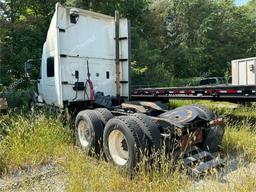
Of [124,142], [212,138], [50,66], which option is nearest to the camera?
[124,142]

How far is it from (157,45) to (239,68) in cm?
1870

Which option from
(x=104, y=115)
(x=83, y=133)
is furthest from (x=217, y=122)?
(x=83, y=133)

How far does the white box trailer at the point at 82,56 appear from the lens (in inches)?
314

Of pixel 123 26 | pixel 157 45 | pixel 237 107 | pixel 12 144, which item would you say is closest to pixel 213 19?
pixel 157 45

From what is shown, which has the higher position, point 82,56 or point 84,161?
point 82,56

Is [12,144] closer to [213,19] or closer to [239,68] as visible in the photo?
[239,68]

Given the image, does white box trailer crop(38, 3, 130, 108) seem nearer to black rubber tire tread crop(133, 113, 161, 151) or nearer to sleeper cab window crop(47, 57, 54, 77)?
sleeper cab window crop(47, 57, 54, 77)

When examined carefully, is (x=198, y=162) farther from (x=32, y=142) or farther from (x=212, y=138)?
(x=32, y=142)

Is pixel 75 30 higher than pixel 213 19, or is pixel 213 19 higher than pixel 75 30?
pixel 213 19

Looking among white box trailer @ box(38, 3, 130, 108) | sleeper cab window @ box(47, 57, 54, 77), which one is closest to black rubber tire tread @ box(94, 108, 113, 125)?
white box trailer @ box(38, 3, 130, 108)

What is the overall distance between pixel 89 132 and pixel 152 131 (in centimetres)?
166

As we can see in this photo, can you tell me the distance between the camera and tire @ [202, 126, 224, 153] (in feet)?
18.4

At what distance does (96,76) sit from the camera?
868cm

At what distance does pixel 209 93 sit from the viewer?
8047mm
